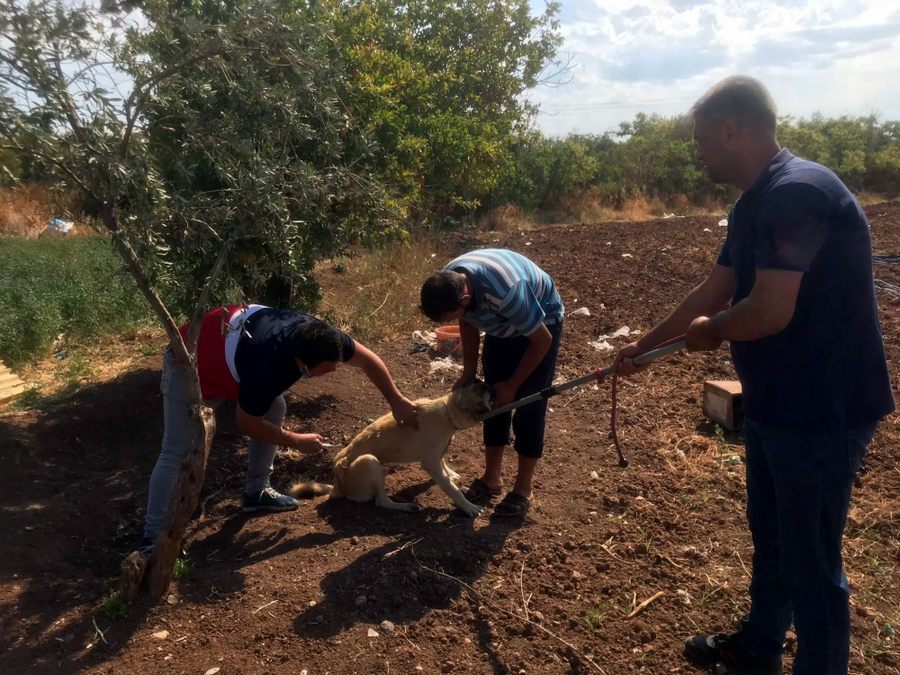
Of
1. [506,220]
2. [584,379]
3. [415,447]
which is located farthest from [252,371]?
[506,220]

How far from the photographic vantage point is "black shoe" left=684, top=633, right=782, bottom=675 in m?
3.30

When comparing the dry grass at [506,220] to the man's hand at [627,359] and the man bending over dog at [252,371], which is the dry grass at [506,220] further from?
the man's hand at [627,359]

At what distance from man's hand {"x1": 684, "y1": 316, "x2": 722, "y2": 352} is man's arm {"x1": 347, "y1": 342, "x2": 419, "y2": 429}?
1905 mm

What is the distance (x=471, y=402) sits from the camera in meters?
4.56

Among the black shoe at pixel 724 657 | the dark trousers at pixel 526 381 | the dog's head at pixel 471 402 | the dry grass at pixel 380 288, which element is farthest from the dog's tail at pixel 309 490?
the black shoe at pixel 724 657

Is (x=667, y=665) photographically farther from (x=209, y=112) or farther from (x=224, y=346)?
(x=209, y=112)

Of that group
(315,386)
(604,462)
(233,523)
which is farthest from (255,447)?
(604,462)

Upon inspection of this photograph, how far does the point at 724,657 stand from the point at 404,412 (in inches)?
91.1

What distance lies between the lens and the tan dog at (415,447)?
4621 millimetres

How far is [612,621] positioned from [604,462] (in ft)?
6.92

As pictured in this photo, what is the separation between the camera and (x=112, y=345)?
916 centimetres

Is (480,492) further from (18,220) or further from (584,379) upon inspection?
(18,220)

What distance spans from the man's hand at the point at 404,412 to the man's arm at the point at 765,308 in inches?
92.4

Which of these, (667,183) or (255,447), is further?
(667,183)
